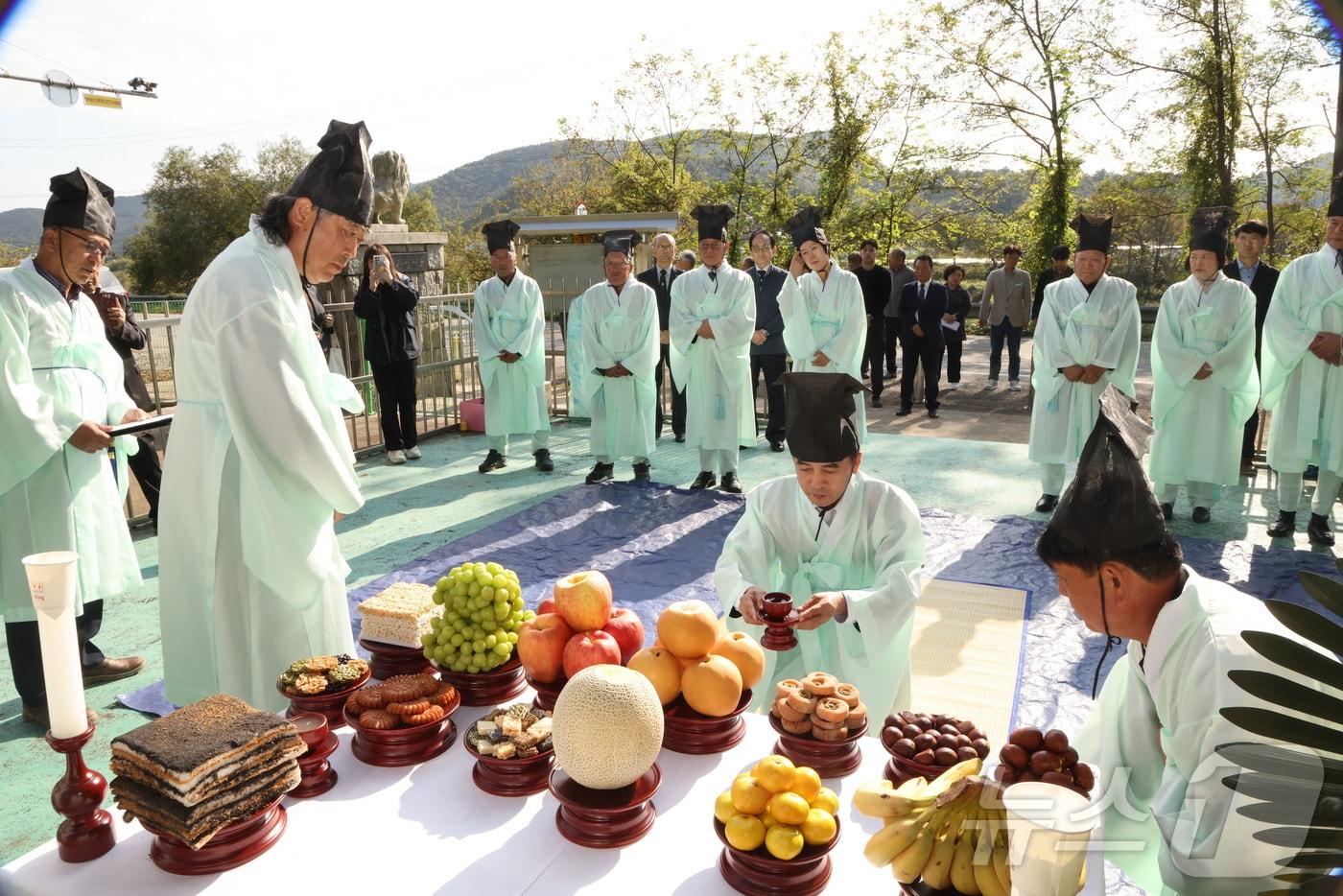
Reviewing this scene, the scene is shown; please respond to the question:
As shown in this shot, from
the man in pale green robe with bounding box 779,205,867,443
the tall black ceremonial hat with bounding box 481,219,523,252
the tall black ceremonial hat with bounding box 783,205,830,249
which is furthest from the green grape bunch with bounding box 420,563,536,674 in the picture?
the tall black ceremonial hat with bounding box 481,219,523,252

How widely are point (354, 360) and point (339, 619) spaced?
7181 mm

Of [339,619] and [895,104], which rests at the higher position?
[895,104]

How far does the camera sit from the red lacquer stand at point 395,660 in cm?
229

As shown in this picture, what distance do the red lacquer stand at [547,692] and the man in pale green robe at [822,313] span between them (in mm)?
5667

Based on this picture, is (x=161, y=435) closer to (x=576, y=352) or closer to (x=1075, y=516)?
(x=576, y=352)

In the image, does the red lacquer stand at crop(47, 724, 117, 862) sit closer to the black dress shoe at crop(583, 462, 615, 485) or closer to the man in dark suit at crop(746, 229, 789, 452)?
the black dress shoe at crop(583, 462, 615, 485)

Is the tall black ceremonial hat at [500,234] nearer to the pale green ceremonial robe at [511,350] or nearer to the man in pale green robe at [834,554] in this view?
the pale green ceremonial robe at [511,350]

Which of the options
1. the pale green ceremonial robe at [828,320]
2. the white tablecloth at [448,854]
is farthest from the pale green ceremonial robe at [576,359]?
the white tablecloth at [448,854]

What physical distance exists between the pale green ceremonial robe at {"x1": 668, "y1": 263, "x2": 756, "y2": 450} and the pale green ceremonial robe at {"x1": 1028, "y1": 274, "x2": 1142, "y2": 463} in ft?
8.17

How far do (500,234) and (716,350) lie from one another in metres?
2.33

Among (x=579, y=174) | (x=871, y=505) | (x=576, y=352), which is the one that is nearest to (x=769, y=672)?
(x=871, y=505)

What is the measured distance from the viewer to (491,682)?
2143 mm

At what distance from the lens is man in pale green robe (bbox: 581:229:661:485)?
7762 millimetres

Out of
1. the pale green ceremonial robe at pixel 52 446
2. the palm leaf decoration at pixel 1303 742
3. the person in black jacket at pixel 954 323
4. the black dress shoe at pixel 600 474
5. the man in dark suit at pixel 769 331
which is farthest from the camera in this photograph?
the person in black jacket at pixel 954 323
